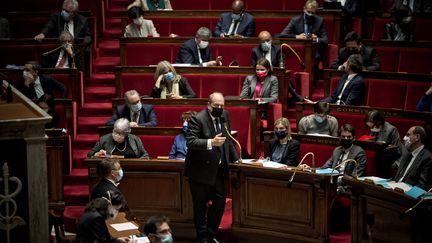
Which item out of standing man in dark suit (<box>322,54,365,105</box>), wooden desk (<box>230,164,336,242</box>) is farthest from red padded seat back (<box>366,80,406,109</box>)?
wooden desk (<box>230,164,336,242</box>)

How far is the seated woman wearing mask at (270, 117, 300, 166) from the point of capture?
6.20 metres

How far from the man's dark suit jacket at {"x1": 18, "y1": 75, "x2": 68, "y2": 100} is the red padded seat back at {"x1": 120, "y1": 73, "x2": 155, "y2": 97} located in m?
0.46

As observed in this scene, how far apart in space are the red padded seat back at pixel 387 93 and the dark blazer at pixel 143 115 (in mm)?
1659

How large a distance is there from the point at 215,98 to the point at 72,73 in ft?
6.19

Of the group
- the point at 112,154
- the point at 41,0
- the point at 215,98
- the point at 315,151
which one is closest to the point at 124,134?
the point at 112,154

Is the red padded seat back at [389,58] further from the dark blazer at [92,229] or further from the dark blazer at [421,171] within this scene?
the dark blazer at [92,229]

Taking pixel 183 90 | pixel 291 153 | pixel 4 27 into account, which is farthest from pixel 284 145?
pixel 4 27

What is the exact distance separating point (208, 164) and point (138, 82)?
178cm

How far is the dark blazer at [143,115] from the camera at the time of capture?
671 centimetres

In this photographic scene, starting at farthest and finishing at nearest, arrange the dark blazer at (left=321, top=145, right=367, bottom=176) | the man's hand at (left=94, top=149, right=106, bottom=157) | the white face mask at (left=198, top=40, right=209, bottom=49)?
1. the white face mask at (left=198, top=40, right=209, bottom=49)
2. the man's hand at (left=94, top=149, right=106, bottom=157)
3. the dark blazer at (left=321, top=145, right=367, bottom=176)

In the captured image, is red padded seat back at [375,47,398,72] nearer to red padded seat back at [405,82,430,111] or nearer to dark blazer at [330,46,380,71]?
dark blazer at [330,46,380,71]

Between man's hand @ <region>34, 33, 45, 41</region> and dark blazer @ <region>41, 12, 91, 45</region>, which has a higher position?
dark blazer @ <region>41, 12, 91, 45</region>

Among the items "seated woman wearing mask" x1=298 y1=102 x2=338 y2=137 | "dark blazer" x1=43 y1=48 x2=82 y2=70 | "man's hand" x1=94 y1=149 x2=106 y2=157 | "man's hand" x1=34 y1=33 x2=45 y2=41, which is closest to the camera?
"man's hand" x1=94 y1=149 x2=106 y2=157

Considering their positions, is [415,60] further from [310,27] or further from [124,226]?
[124,226]
